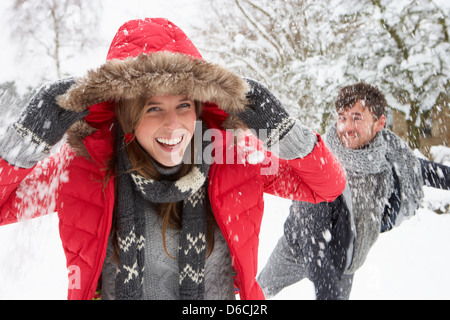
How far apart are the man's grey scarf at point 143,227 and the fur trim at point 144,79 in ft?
0.96

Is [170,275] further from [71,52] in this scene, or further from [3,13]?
[3,13]

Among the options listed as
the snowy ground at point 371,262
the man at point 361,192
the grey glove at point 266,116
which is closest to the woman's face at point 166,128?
the grey glove at point 266,116

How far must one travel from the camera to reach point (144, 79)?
1314 mm

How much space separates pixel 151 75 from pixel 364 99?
2.01 m

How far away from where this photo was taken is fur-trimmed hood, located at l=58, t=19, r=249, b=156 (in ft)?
4.32

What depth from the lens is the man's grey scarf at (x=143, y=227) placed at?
142 centimetres

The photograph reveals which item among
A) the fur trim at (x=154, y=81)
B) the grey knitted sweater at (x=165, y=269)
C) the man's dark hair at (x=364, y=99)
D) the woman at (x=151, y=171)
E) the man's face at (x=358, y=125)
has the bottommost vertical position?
the grey knitted sweater at (x=165, y=269)

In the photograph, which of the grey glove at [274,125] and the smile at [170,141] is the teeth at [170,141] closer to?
the smile at [170,141]

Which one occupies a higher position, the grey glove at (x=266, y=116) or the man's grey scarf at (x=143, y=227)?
the grey glove at (x=266, y=116)

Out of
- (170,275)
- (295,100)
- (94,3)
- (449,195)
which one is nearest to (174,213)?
(170,275)

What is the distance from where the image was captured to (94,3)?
9.20 m

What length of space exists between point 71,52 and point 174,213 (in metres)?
7.51

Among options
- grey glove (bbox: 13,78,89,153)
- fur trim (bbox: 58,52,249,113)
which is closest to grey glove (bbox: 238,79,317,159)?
fur trim (bbox: 58,52,249,113)

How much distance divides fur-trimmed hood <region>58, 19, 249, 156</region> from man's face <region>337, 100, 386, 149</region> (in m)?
1.57
